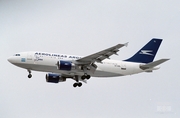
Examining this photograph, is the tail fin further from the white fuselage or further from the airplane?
the white fuselage

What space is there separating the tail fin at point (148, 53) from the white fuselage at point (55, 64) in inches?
74.5

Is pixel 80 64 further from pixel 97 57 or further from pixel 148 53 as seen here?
pixel 148 53

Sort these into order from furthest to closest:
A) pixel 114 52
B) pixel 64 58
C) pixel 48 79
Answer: pixel 48 79
pixel 64 58
pixel 114 52

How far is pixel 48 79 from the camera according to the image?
152 feet

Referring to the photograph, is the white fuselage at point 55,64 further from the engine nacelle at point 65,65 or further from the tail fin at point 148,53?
the tail fin at point 148,53

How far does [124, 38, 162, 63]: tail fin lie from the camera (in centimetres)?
4631

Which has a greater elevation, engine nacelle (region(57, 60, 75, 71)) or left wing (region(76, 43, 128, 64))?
left wing (region(76, 43, 128, 64))

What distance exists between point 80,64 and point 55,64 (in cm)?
263

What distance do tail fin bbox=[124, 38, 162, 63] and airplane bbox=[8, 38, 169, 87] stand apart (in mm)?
139

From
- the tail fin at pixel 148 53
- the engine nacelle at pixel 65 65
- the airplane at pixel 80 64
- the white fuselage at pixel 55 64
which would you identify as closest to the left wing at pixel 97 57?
the airplane at pixel 80 64

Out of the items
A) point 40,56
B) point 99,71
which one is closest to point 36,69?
point 40,56

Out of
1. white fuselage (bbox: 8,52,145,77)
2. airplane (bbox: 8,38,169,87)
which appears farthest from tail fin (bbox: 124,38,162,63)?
white fuselage (bbox: 8,52,145,77)

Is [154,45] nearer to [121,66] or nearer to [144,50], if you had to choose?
[144,50]

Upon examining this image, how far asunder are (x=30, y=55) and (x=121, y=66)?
10.1 meters
